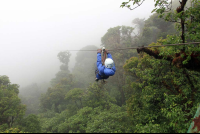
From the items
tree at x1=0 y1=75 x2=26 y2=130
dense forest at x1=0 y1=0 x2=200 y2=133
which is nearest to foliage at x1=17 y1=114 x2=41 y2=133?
dense forest at x1=0 y1=0 x2=200 y2=133

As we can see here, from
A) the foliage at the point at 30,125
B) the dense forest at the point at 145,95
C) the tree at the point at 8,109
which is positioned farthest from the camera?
the foliage at the point at 30,125

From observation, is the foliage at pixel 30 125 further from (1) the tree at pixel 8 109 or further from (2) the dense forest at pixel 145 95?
(1) the tree at pixel 8 109

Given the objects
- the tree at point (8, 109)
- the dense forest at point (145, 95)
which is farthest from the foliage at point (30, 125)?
the tree at point (8, 109)

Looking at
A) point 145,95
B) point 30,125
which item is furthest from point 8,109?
point 145,95

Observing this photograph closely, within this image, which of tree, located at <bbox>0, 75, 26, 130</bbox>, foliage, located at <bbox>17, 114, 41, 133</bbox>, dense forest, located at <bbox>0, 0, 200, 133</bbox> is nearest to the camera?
dense forest, located at <bbox>0, 0, 200, 133</bbox>

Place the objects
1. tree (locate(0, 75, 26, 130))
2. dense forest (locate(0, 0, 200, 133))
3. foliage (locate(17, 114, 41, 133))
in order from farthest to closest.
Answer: foliage (locate(17, 114, 41, 133)), tree (locate(0, 75, 26, 130)), dense forest (locate(0, 0, 200, 133))

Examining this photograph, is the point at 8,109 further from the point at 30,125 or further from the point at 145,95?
the point at 145,95

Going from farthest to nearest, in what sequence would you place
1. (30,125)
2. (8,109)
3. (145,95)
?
1. (30,125)
2. (8,109)
3. (145,95)

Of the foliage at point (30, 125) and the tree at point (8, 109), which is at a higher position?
the tree at point (8, 109)

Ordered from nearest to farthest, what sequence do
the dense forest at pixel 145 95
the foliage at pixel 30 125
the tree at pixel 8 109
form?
the dense forest at pixel 145 95 < the tree at pixel 8 109 < the foliage at pixel 30 125

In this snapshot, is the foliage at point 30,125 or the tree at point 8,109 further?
the foliage at point 30,125

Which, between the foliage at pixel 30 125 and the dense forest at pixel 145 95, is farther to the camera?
the foliage at pixel 30 125

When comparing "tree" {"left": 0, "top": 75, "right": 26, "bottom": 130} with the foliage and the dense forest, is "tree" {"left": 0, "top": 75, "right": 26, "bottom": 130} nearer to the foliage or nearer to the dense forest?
the dense forest

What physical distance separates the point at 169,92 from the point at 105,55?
3.20 metres
